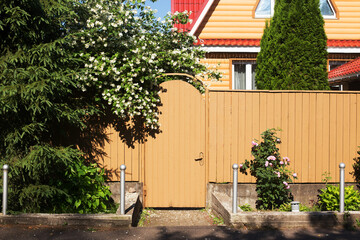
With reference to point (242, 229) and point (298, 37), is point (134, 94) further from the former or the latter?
point (298, 37)

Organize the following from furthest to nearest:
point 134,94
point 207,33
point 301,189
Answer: point 207,33
point 301,189
point 134,94

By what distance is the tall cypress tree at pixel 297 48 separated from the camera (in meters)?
9.14

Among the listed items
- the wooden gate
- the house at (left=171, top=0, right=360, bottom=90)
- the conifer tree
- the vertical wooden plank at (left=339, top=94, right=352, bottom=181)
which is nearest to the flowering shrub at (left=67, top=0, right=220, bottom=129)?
the conifer tree

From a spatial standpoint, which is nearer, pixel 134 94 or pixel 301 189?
pixel 134 94

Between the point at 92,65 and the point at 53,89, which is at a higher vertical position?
the point at 92,65

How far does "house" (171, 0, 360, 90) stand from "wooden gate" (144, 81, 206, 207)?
15.3ft

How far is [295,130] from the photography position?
26.3ft

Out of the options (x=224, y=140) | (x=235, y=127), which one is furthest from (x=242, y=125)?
(x=224, y=140)

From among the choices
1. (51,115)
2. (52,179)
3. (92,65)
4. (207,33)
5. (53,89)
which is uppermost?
(207,33)

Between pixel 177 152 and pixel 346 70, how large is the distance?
6683 millimetres

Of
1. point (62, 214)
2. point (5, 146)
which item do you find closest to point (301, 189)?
point (62, 214)

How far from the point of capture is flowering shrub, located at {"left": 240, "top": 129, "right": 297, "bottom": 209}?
7.47 metres

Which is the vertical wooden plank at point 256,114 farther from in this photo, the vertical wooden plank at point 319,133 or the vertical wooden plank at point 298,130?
the vertical wooden plank at point 319,133

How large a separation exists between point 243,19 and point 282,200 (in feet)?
23.3
